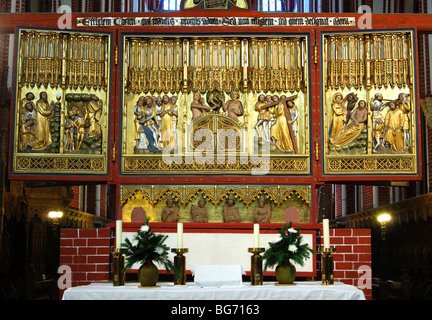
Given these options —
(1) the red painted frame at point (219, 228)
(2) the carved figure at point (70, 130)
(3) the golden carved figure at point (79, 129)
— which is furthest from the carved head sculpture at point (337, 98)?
(2) the carved figure at point (70, 130)

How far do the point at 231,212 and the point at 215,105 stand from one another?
203 cm

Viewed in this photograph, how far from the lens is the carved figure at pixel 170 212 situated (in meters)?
11.6

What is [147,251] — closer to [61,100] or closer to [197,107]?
[197,107]

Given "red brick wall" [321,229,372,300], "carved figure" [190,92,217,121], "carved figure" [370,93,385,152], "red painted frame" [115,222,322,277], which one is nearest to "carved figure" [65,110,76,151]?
"red painted frame" [115,222,322,277]

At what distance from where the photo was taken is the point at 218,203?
1182 centimetres

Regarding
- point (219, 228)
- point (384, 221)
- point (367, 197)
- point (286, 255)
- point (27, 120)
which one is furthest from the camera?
point (367, 197)

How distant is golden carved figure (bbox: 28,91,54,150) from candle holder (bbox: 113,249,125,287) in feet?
17.7

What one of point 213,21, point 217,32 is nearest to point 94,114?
point 217,32

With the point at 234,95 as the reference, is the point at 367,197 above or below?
below

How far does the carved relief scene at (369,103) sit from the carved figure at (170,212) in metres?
2.88

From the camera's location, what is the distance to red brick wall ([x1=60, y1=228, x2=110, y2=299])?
1091 centimetres

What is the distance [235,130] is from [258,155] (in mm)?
636
